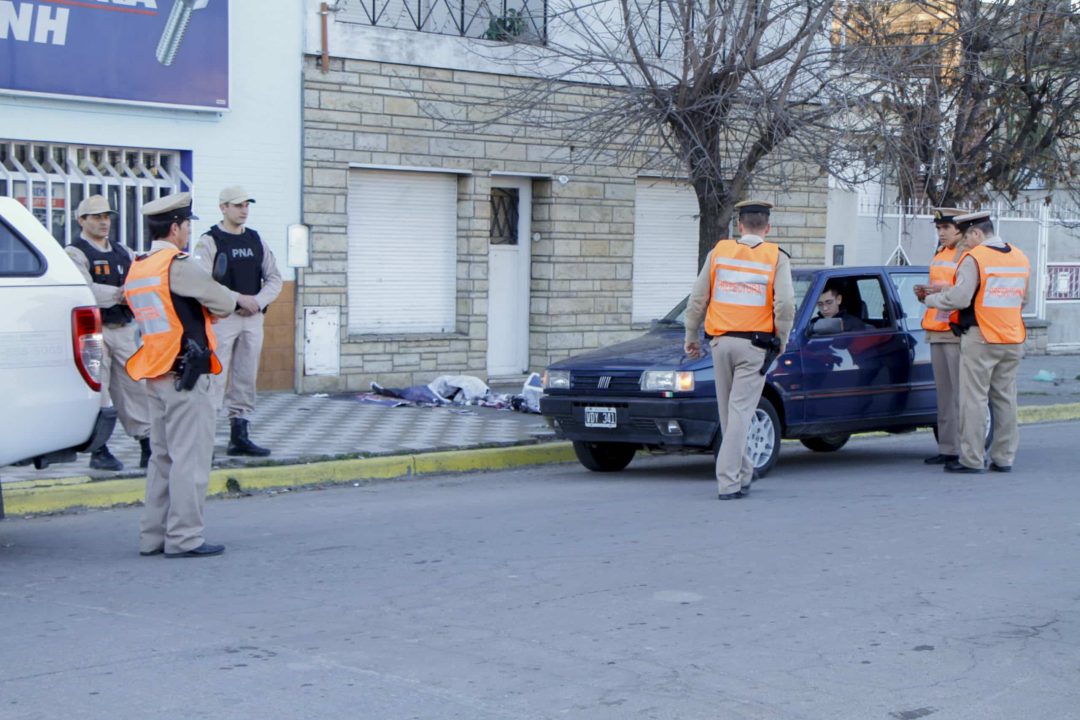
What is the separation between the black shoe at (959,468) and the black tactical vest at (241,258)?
5201 millimetres

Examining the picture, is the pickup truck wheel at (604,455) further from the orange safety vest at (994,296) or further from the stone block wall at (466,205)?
the stone block wall at (466,205)

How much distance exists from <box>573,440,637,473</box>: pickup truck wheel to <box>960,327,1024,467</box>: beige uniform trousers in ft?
7.91

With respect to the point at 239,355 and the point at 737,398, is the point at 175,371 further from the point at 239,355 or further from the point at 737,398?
the point at 737,398

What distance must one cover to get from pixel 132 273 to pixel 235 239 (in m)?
2.87

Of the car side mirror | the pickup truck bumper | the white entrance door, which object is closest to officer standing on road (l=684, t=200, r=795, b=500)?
the pickup truck bumper

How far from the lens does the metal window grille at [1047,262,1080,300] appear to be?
23.0m

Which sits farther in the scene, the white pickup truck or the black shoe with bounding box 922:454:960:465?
the black shoe with bounding box 922:454:960:465

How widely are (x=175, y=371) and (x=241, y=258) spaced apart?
2.96m

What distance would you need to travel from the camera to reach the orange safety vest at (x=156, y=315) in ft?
23.6

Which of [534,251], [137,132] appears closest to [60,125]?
[137,132]

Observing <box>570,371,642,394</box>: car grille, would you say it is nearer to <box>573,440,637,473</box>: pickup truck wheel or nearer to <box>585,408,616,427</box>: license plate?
<box>585,408,616,427</box>: license plate

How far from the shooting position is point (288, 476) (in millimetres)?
10164

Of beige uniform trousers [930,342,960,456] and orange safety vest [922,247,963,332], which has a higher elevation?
orange safety vest [922,247,963,332]

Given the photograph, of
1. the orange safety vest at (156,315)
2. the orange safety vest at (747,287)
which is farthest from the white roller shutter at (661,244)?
the orange safety vest at (156,315)
